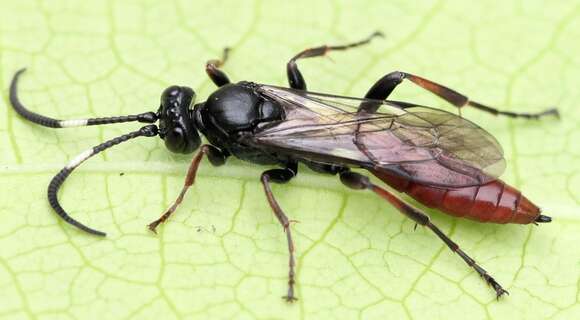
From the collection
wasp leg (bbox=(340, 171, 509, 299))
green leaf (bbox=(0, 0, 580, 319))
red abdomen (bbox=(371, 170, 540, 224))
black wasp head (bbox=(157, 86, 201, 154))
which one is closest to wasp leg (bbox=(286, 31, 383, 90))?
green leaf (bbox=(0, 0, 580, 319))

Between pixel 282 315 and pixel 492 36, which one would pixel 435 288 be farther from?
pixel 492 36

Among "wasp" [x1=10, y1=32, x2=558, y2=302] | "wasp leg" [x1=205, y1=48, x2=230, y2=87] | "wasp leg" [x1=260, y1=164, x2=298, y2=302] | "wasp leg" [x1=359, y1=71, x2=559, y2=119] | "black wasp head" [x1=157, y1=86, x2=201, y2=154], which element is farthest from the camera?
"wasp leg" [x1=205, y1=48, x2=230, y2=87]

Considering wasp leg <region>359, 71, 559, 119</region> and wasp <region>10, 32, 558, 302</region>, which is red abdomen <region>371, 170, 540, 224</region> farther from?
wasp leg <region>359, 71, 559, 119</region>

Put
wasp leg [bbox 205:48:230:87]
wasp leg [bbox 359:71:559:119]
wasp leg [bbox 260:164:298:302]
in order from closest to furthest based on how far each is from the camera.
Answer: wasp leg [bbox 260:164:298:302]
wasp leg [bbox 359:71:559:119]
wasp leg [bbox 205:48:230:87]

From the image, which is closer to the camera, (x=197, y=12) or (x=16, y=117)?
(x=16, y=117)

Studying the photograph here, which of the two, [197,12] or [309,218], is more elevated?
[197,12]

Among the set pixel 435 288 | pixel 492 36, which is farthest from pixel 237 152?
pixel 492 36

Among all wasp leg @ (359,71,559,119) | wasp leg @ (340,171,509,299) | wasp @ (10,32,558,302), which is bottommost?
wasp leg @ (340,171,509,299)

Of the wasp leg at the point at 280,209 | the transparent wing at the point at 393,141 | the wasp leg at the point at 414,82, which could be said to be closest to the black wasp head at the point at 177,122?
the transparent wing at the point at 393,141
